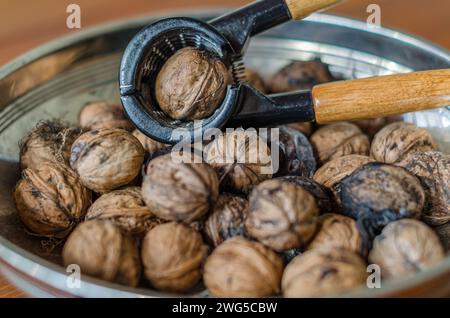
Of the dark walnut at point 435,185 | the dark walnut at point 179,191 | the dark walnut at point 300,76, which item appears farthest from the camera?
A: the dark walnut at point 300,76

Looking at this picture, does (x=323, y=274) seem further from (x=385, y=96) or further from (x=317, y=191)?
(x=385, y=96)

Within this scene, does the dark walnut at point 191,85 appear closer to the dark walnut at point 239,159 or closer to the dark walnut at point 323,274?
the dark walnut at point 239,159

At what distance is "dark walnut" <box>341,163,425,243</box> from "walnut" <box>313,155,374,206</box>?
0.26 ft

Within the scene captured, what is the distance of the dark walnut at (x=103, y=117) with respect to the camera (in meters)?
1.24

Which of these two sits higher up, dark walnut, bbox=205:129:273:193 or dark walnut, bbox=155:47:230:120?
dark walnut, bbox=155:47:230:120

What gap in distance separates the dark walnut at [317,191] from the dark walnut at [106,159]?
271mm

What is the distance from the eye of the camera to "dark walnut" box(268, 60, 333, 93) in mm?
1344

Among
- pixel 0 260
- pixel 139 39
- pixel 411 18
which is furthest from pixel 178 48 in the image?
pixel 411 18

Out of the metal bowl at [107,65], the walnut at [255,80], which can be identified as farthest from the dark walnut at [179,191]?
the walnut at [255,80]

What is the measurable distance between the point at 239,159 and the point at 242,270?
244mm

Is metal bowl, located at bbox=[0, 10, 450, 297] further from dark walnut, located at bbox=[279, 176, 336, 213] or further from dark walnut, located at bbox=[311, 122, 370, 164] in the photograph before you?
dark walnut, located at bbox=[279, 176, 336, 213]

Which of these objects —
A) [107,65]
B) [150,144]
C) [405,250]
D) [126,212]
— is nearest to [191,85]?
[150,144]

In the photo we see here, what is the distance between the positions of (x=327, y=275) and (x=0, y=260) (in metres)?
0.49

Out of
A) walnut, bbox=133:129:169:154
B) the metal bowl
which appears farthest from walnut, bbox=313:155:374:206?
walnut, bbox=133:129:169:154
